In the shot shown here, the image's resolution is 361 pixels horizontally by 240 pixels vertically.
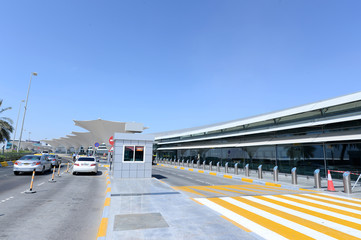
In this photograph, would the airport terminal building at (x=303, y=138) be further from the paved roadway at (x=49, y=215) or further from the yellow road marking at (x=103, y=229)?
the paved roadway at (x=49, y=215)

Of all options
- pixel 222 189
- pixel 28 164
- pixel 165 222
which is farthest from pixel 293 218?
pixel 28 164

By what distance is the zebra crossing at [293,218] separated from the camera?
4629mm

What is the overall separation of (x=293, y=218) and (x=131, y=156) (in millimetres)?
9963

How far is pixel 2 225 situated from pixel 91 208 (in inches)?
92.1

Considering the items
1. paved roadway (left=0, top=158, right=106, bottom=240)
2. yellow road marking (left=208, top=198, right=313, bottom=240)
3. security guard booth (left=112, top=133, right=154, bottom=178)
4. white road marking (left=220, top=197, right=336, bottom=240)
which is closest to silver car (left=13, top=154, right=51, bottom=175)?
security guard booth (left=112, top=133, right=154, bottom=178)

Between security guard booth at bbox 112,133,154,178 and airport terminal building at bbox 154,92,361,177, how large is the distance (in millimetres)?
12666

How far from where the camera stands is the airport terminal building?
46.6 ft

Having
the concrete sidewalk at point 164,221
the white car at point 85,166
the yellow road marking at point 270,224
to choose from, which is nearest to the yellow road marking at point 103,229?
the concrete sidewalk at point 164,221

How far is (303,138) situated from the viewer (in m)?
17.6

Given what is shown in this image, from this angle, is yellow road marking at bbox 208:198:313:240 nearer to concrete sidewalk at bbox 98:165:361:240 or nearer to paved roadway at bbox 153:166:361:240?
paved roadway at bbox 153:166:361:240

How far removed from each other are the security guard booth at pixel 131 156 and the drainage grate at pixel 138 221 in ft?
26.5

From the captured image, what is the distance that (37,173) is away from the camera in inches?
683

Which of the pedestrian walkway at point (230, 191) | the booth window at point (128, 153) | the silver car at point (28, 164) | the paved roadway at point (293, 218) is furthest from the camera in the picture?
the silver car at point (28, 164)

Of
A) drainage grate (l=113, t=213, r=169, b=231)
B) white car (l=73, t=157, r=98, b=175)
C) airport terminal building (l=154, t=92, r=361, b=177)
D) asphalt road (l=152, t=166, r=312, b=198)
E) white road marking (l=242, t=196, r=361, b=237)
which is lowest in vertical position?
asphalt road (l=152, t=166, r=312, b=198)
